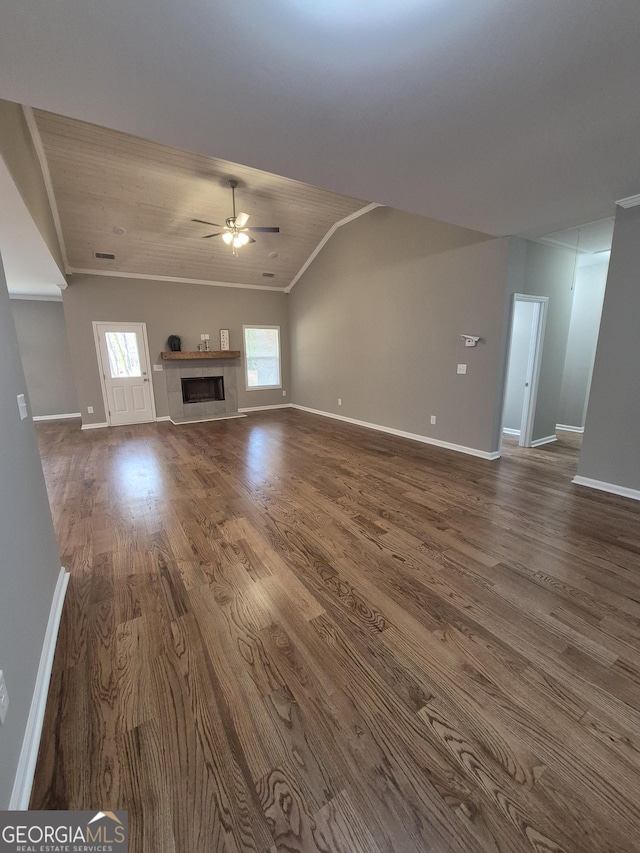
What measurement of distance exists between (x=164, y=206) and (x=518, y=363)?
6121mm

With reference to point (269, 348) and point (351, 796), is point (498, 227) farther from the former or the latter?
point (269, 348)

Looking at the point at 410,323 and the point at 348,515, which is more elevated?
the point at 410,323

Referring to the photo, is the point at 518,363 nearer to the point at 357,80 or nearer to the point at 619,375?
the point at 619,375

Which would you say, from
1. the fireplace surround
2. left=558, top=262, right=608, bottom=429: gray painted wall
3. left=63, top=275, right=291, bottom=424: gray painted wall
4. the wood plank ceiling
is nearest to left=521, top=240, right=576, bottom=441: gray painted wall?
left=558, top=262, right=608, bottom=429: gray painted wall

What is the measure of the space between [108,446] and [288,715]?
5109 mm

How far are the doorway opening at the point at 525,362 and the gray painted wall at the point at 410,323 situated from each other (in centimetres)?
43

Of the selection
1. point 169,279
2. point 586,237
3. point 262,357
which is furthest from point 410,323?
point 169,279

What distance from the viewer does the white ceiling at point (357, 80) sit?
1416mm

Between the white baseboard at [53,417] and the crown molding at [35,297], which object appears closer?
the crown molding at [35,297]

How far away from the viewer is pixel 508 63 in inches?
64.3

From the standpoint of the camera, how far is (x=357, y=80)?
1.75m

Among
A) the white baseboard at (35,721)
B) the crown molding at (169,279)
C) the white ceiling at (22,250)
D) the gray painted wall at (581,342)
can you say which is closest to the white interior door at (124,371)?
the crown molding at (169,279)

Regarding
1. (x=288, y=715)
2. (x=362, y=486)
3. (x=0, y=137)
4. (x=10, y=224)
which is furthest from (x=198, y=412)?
(x=288, y=715)

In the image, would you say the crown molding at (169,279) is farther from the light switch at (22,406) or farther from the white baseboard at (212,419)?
the light switch at (22,406)
